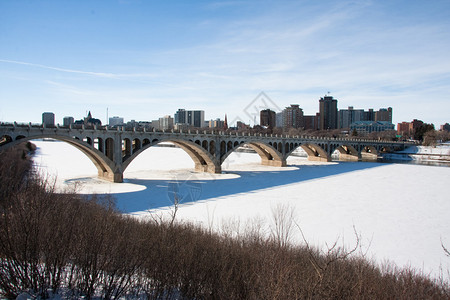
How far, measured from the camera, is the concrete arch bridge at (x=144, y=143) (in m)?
32.2

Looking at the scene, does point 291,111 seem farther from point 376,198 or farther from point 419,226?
point 419,226

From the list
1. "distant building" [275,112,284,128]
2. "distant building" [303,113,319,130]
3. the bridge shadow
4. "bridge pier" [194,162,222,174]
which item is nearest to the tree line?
the bridge shadow

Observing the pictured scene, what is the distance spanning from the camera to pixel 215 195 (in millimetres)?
30172

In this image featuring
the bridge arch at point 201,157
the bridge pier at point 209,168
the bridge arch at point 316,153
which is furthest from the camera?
the bridge arch at point 316,153

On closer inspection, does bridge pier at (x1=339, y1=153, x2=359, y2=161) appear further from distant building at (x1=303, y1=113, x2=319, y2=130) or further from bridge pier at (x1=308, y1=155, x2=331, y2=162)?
distant building at (x1=303, y1=113, x2=319, y2=130)

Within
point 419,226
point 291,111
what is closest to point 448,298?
point 419,226

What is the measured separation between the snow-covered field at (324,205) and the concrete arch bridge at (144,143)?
2.92m

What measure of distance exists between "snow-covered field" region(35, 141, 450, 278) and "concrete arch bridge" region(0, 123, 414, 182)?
2915 millimetres

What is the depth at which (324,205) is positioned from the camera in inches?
1049

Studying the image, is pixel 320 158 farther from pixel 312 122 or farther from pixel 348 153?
pixel 312 122

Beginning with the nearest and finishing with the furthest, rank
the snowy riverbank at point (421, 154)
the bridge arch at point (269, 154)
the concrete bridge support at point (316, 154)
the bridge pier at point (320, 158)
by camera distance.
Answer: the bridge arch at point (269, 154) → the concrete bridge support at point (316, 154) → the bridge pier at point (320, 158) → the snowy riverbank at point (421, 154)

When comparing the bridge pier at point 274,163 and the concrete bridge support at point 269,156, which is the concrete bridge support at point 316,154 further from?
the bridge pier at point 274,163

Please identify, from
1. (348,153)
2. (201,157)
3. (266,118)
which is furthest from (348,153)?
(201,157)

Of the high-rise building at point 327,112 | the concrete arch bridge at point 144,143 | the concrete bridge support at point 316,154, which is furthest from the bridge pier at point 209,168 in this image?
the high-rise building at point 327,112
